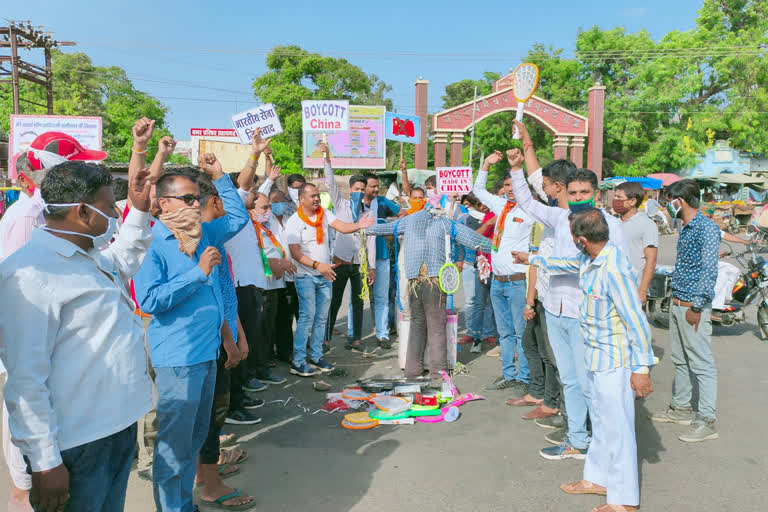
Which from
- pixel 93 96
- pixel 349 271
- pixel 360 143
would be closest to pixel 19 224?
pixel 349 271

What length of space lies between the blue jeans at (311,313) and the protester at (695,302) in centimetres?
365

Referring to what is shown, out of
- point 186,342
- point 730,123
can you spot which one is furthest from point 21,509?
point 730,123

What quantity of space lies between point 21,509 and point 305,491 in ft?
5.39

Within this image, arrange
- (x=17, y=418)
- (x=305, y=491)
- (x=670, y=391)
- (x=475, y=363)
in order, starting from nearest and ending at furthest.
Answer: (x=17, y=418) → (x=305, y=491) → (x=670, y=391) → (x=475, y=363)

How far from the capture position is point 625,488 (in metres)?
3.49

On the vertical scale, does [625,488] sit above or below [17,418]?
below

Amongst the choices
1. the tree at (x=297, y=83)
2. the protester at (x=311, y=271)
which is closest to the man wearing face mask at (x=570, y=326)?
the protester at (x=311, y=271)

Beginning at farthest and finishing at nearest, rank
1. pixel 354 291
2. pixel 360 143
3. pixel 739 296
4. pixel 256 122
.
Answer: pixel 360 143 < pixel 739 296 < pixel 354 291 < pixel 256 122

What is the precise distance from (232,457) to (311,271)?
2654 mm

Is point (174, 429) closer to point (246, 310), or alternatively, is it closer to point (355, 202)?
point (246, 310)

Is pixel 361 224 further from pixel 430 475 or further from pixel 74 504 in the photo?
pixel 74 504

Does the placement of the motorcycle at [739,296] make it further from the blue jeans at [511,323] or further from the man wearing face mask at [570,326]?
the man wearing face mask at [570,326]

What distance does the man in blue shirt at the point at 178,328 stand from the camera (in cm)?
290

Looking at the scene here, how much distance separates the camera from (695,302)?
4.69 meters
